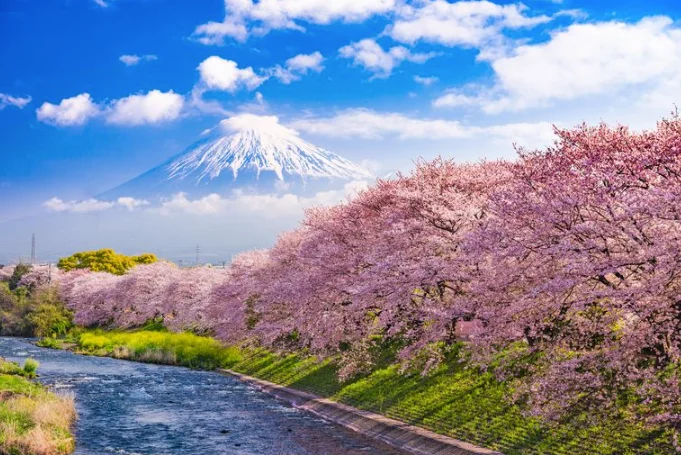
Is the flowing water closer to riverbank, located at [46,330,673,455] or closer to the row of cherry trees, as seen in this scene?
riverbank, located at [46,330,673,455]

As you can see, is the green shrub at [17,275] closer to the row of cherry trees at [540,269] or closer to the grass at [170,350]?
the grass at [170,350]

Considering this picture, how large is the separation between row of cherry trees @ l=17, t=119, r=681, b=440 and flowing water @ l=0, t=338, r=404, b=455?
16.4ft

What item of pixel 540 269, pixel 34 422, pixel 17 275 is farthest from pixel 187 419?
pixel 17 275

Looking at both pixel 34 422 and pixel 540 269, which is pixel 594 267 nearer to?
pixel 540 269

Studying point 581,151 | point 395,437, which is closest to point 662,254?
point 581,151

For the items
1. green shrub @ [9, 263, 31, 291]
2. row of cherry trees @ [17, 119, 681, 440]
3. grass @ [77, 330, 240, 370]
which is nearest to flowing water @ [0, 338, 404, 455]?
grass @ [77, 330, 240, 370]

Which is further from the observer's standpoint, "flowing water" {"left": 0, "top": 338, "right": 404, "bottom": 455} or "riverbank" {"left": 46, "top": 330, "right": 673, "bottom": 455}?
"flowing water" {"left": 0, "top": 338, "right": 404, "bottom": 455}

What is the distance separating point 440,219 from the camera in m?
32.5

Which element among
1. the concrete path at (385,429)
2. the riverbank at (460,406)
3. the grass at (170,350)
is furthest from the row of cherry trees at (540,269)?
the grass at (170,350)

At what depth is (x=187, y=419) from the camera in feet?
111

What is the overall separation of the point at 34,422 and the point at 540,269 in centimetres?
1981

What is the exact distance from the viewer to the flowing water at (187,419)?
1084 inches

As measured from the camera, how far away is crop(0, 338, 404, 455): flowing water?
27.5 m

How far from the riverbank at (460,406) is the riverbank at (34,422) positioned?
42.9 feet
